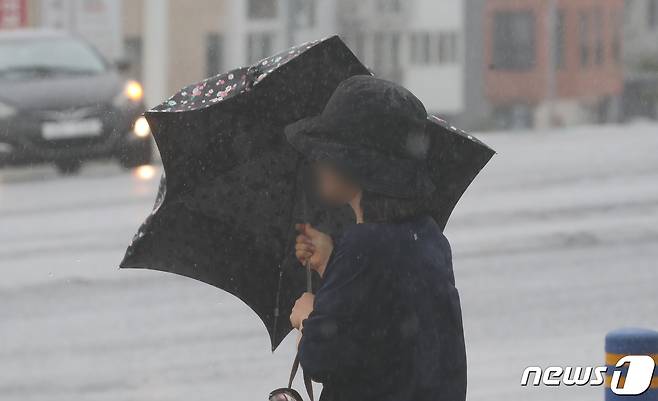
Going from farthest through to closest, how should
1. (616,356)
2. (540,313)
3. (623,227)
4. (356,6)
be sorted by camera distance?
1. (356,6)
2. (623,227)
3. (540,313)
4. (616,356)

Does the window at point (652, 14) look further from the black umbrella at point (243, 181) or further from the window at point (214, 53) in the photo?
the black umbrella at point (243, 181)

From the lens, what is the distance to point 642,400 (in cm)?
449

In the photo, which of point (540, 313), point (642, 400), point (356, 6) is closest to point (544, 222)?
point (540, 313)

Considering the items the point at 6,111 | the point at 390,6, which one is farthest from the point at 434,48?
the point at 6,111

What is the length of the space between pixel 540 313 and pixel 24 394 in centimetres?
295

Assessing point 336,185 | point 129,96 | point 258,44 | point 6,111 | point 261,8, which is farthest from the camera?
point 261,8

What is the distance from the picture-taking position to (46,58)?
55.2 ft

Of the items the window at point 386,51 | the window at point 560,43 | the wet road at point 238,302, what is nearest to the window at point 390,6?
the window at point 386,51

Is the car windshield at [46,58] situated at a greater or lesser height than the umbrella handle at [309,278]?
lesser

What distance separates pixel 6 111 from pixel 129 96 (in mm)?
1298

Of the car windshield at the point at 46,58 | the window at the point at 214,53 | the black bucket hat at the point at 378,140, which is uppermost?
the black bucket hat at the point at 378,140

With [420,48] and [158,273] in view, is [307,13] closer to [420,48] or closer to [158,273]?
[420,48]

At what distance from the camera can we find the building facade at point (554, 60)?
56094mm

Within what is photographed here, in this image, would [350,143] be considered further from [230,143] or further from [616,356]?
[616,356]
